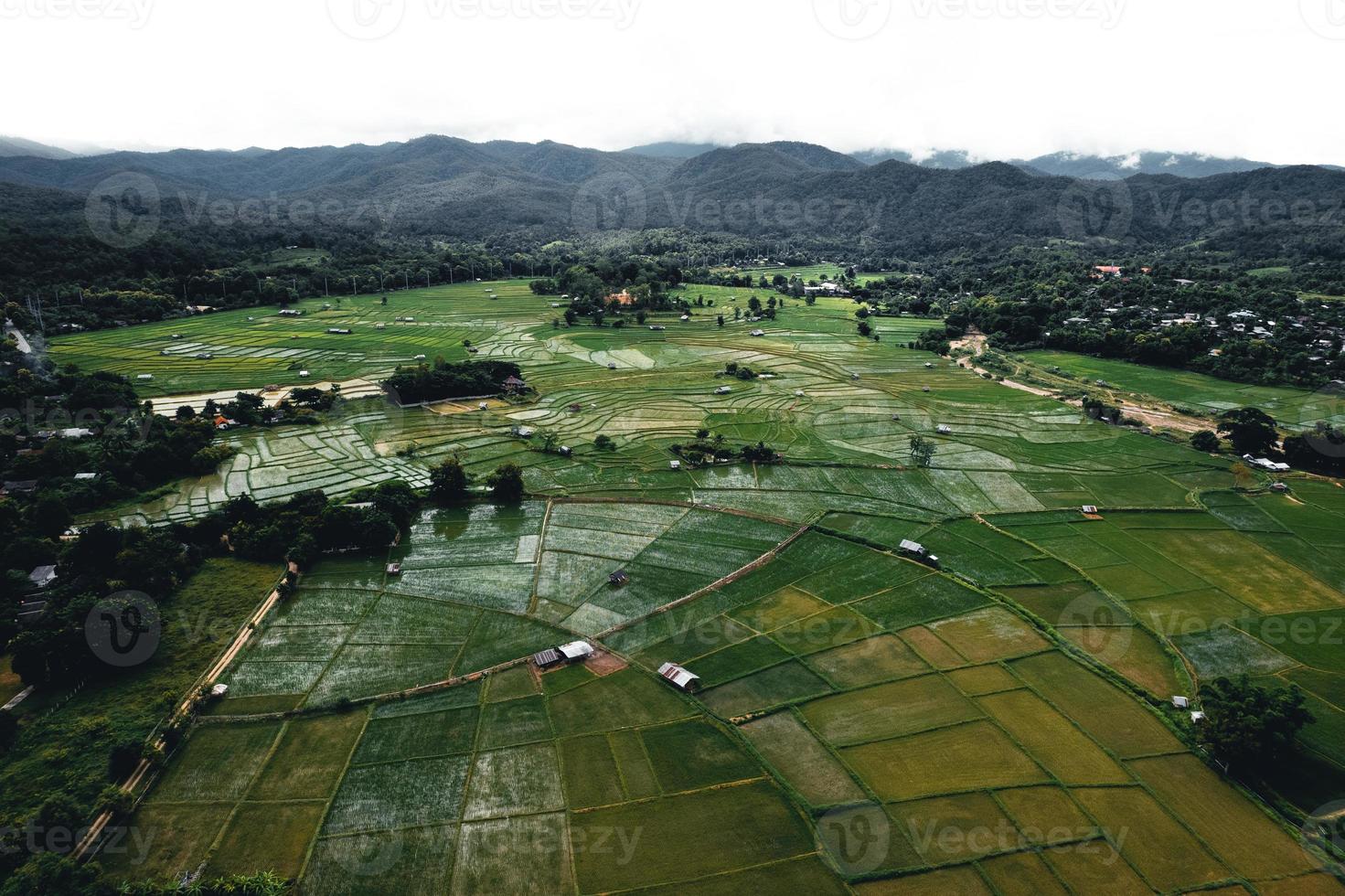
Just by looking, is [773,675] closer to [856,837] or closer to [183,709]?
[856,837]

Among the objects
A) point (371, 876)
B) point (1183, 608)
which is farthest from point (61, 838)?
point (1183, 608)

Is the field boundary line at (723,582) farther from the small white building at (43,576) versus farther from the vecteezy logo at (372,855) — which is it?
the small white building at (43,576)

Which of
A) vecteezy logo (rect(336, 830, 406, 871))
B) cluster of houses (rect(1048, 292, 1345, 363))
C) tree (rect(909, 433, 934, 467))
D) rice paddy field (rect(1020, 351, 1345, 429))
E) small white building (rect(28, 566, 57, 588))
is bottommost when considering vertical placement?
vecteezy logo (rect(336, 830, 406, 871))

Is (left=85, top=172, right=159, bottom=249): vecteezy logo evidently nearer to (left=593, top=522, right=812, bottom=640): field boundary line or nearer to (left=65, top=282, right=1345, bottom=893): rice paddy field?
(left=65, top=282, right=1345, bottom=893): rice paddy field

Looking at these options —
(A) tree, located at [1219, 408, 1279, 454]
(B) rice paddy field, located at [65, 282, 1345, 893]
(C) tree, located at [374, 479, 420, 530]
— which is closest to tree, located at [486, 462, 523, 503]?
(B) rice paddy field, located at [65, 282, 1345, 893]

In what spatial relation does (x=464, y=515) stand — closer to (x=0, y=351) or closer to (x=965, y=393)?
(x=965, y=393)

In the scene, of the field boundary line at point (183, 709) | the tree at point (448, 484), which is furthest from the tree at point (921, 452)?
the field boundary line at point (183, 709)
